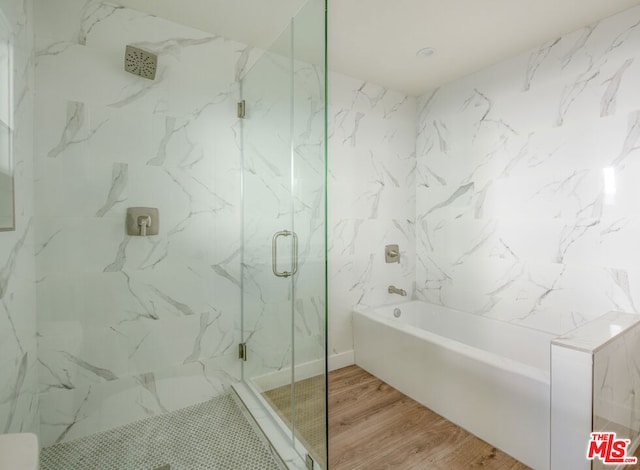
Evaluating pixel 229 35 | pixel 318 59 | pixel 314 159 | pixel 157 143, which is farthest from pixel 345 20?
pixel 157 143

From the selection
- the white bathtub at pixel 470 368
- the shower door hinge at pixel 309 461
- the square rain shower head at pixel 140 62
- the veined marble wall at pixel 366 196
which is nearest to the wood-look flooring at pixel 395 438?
the white bathtub at pixel 470 368

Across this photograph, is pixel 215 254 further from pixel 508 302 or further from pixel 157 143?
pixel 508 302

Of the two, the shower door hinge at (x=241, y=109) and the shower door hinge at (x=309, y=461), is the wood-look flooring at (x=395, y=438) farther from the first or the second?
the shower door hinge at (x=241, y=109)

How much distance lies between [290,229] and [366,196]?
4.60 feet

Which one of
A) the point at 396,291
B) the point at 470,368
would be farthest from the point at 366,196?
the point at 470,368

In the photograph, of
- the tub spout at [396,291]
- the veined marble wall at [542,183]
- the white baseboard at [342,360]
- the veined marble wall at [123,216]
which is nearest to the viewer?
the veined marble wall at [123,216]

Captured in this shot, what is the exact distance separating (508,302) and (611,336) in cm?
97

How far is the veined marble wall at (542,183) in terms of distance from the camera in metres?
1.86

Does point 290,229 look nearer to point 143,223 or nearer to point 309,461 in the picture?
point 143,223

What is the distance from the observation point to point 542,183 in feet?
7.22

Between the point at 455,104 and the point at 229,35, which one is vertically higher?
the point at 229,35

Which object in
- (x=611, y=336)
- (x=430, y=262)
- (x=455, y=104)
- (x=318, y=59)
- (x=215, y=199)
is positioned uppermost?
Result: (x=455, y=104)

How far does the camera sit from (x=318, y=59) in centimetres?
127

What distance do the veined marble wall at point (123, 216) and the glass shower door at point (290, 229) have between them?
227mm
